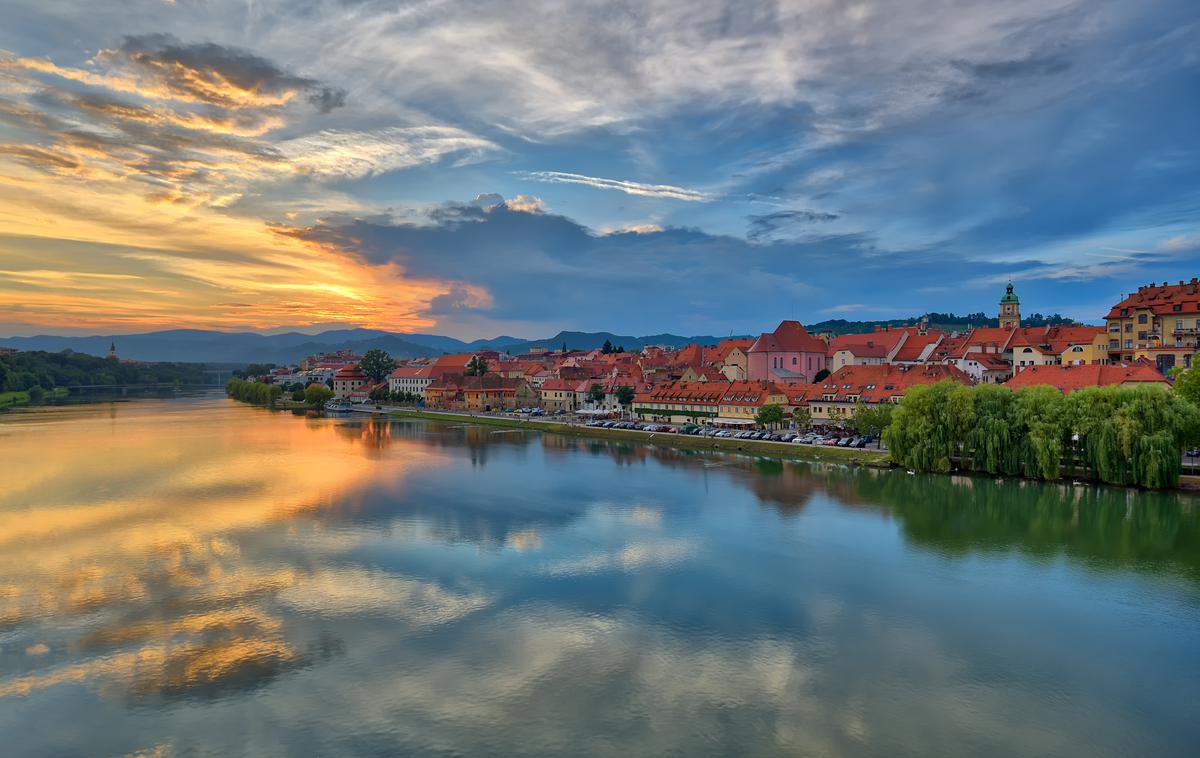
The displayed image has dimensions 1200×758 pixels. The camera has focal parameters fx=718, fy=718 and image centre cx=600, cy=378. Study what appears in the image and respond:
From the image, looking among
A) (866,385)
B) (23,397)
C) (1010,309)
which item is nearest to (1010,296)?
(1010,309)

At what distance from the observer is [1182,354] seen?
33.7 meters

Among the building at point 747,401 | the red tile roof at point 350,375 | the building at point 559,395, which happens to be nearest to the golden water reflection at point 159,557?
the building at point 747,401

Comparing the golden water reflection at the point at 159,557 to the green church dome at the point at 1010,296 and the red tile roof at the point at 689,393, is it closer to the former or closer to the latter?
the red tile roof at the point at 689,393

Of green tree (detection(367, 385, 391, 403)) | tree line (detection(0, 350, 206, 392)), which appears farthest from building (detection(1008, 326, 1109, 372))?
tree line (detection(0, 350, 206, 392))

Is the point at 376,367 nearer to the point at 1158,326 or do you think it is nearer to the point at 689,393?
the point at 689,393

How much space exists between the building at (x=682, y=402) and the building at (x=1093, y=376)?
600 inches

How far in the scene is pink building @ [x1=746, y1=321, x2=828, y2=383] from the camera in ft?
167

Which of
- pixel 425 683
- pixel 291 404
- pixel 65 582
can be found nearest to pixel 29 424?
pixel 291 404

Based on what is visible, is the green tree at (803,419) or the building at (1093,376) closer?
the building at (1093,376)

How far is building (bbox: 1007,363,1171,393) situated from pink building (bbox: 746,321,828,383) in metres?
18.7

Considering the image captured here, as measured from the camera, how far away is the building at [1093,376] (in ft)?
95.3

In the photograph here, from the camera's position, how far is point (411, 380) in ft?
240

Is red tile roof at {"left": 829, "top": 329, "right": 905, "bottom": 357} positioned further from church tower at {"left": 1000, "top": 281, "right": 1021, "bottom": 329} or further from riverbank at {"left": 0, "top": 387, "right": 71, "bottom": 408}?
riverbank at {"left": 0, "top": 387, "right": 71, "bottom": 408}

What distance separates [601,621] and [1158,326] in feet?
123
